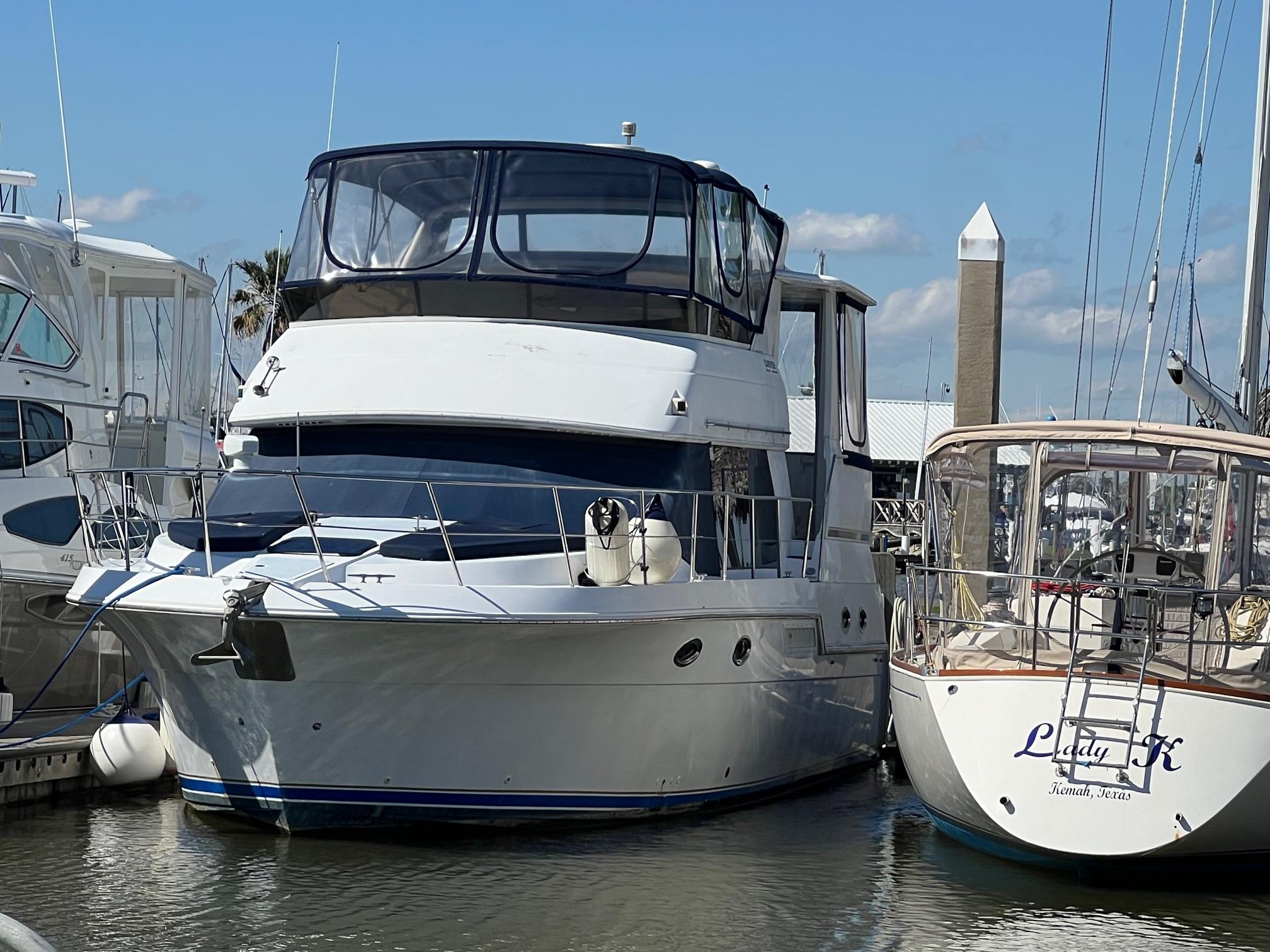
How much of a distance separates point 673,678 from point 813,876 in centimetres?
156

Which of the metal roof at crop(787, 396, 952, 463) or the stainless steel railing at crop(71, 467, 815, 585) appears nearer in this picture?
the stainless steel railing at crop(71, 467, 815, 585)

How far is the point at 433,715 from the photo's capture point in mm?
10102

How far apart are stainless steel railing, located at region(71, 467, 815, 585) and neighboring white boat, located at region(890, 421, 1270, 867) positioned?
1.37 meters

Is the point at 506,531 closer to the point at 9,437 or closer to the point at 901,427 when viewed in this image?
the point at 9,437

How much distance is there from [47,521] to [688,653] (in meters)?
5.97

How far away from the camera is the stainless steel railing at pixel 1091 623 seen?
980 cm

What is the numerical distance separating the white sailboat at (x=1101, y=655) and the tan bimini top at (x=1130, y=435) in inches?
0.5

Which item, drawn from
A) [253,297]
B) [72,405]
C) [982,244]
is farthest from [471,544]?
[253,297]

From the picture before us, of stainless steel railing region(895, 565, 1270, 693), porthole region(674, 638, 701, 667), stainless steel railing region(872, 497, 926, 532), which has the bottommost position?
porthole region(674, 638, 701, 667)

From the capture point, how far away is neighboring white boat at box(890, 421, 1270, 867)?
9.29 metres

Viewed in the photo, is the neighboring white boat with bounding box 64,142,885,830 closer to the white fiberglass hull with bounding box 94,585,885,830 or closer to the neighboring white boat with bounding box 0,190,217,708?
the white fiberglass hull with bounding box 94,585,885,830

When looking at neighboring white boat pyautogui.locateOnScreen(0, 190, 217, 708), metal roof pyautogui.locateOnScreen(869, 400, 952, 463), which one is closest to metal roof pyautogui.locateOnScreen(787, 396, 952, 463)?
metal roof pyautogui.locateOnScreen(869, 400, 952, 463)

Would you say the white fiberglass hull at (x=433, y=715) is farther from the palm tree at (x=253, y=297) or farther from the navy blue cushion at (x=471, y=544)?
the palm tree at (x=253, y=297)

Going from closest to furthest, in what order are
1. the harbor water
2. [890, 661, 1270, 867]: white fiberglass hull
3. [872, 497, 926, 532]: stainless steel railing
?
1. the harbor water
2. [890, 661, 1270, 867]: white fiberglass hull
3. [872, 497, 926, 532]: stainless steel railing
